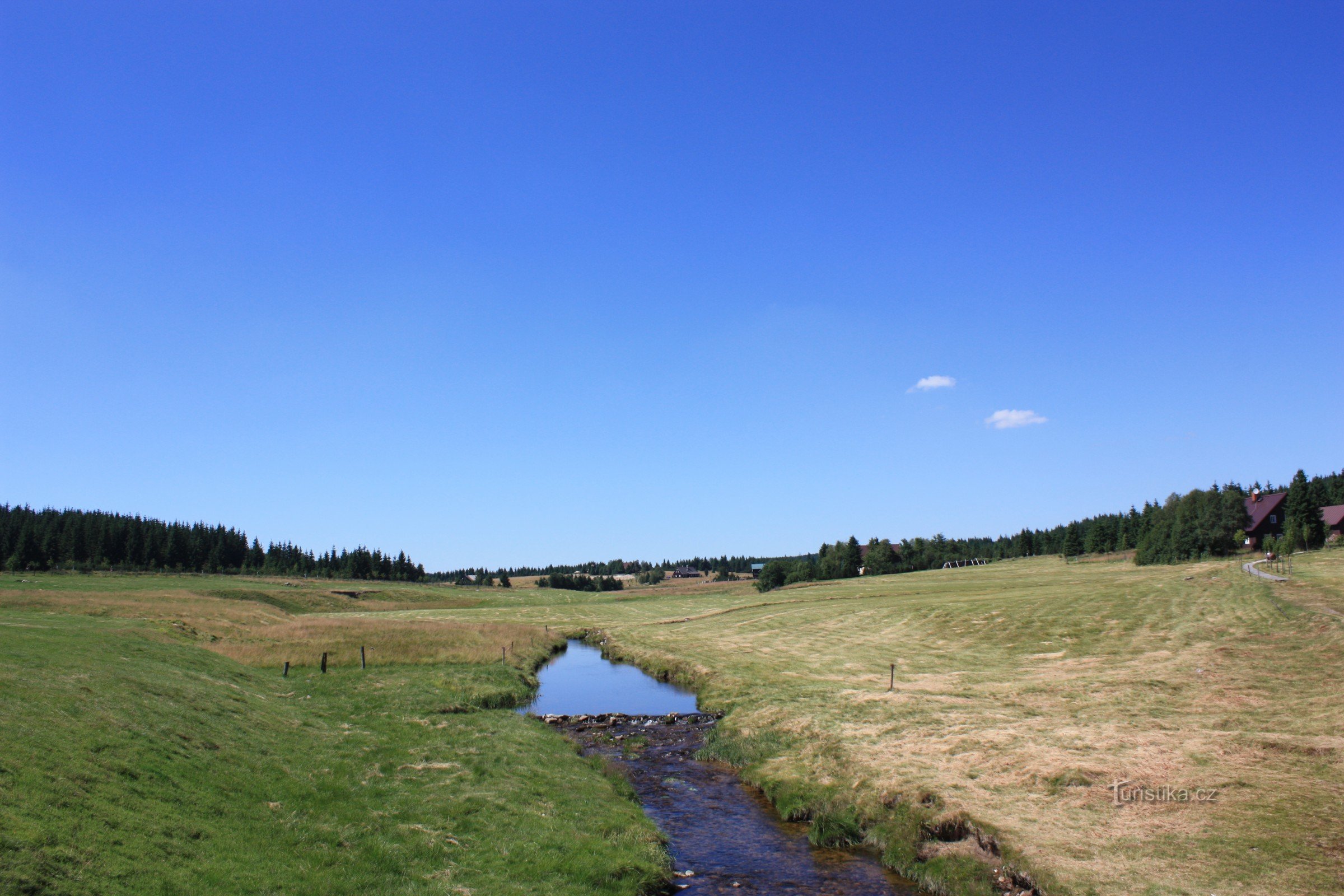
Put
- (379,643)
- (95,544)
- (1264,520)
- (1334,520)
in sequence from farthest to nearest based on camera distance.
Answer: (95,544) → (1334,520) → (1264,520) → (379,643)

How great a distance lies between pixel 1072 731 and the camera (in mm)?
29000

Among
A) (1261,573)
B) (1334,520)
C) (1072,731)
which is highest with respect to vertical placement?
(1334,520)

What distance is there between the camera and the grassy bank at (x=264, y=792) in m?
14.6

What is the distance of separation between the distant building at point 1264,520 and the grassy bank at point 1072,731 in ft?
203

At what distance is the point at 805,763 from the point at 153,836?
22.7 meters

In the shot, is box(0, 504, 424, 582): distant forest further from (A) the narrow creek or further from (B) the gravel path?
(B) the gravel path

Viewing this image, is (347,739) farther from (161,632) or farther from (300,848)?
(161,632)

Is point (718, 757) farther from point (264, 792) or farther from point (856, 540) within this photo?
point (856, 540)

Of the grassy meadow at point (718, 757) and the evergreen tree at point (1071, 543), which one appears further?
the evergreen tree at point (1071, 543)

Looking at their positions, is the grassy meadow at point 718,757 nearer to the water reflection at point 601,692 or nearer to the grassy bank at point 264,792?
the grassy bank at point 264,792

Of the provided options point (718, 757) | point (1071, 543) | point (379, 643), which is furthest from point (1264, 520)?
point (379, 643)

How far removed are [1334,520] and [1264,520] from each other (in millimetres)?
16488

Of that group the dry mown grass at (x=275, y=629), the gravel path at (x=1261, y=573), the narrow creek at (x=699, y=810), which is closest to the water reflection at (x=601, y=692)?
the narrow creek at (x=699, y=810)

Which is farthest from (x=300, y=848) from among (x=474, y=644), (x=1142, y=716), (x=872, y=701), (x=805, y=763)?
(x=474, y=644)
